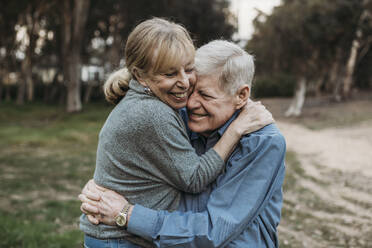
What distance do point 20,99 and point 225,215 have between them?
29356mm

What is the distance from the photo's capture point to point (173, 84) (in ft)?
7.82

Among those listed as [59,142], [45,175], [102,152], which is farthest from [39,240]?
[59,142]

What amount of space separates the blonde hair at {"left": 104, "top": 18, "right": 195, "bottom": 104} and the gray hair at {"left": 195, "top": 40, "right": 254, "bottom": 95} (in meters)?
0.13

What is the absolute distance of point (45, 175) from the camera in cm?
960

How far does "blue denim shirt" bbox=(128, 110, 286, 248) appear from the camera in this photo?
7.43 feet

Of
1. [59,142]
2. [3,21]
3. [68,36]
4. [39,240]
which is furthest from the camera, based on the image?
[3,21]

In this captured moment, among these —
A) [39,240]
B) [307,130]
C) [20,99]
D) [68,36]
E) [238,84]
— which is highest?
[238,84]

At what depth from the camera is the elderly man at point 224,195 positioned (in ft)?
7.47

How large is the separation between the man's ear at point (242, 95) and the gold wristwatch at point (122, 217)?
98 cm

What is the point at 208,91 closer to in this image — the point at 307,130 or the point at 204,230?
the point at 204,230

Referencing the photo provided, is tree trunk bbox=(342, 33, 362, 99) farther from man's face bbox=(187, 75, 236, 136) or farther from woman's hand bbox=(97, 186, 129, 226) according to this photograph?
woman's hand bbox=(97, 186, 129, 226)

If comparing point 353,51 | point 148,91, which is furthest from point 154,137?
point 353,51

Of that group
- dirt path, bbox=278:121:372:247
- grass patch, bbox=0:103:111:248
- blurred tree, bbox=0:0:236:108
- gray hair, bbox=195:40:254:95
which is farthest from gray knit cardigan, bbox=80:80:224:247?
blurred tree, bbox=0:0:236:108

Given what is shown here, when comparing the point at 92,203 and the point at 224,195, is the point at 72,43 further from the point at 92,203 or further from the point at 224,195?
the point at 224,195
